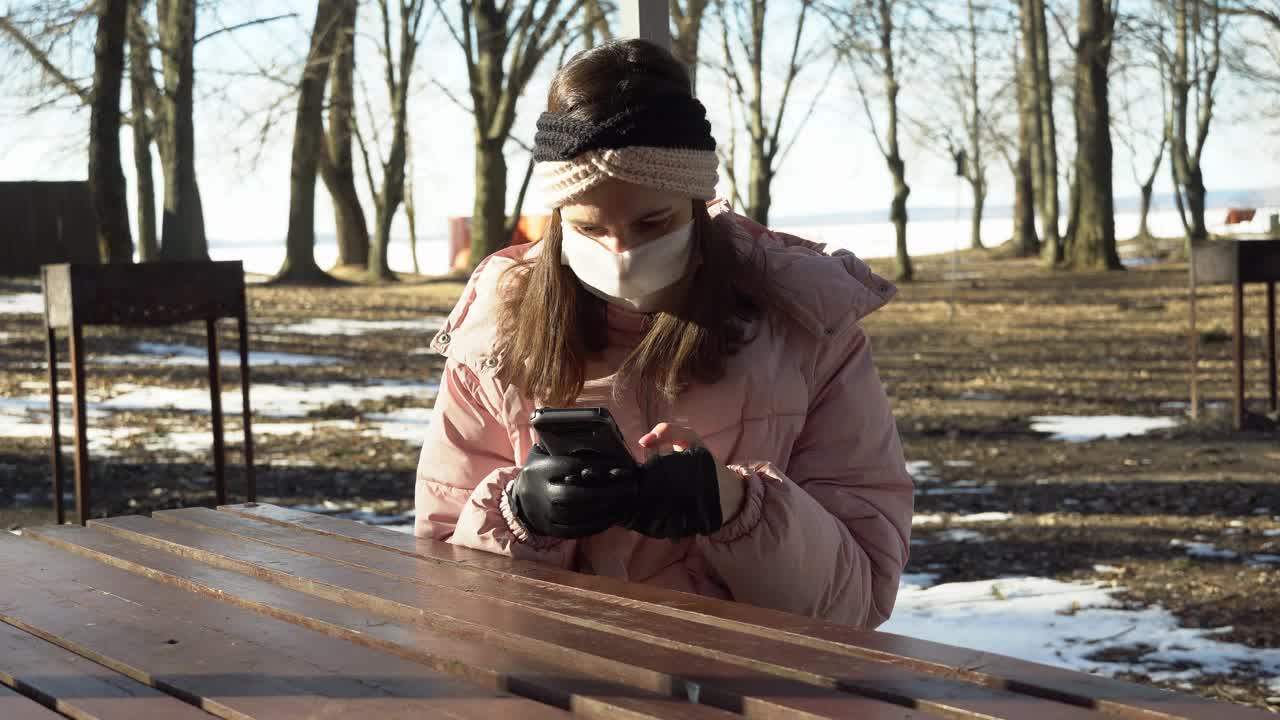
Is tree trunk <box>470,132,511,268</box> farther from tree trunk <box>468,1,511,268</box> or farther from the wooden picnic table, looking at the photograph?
the wooden picnic table

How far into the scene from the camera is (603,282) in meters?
2.42

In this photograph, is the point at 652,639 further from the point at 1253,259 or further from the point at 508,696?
the point at 1253,259

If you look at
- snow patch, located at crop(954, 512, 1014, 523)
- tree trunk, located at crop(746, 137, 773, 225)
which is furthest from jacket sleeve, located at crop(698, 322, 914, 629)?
tree trunk, located at crop(746, 137, 773, 225)

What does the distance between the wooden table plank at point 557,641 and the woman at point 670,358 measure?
0.25 meters

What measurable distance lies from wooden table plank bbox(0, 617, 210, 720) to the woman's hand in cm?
74

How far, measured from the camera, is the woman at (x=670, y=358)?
233cm

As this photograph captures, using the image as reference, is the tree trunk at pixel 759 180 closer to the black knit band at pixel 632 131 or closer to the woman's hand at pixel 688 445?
the black knit band at pixel 632 131

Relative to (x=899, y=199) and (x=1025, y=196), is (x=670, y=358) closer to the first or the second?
(x=899, y=199)

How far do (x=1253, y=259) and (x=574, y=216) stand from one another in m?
7.28

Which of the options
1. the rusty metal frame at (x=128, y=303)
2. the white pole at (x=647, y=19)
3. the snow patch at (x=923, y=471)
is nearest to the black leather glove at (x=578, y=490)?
the white pole at (x=647, y=19)

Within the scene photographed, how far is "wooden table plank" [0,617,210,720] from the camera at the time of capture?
66.8 inches

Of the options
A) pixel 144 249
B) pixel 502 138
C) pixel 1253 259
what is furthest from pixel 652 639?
pixel 144 249

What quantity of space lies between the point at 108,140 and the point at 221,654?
1169 centimetres

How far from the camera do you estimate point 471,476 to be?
2.60 m
